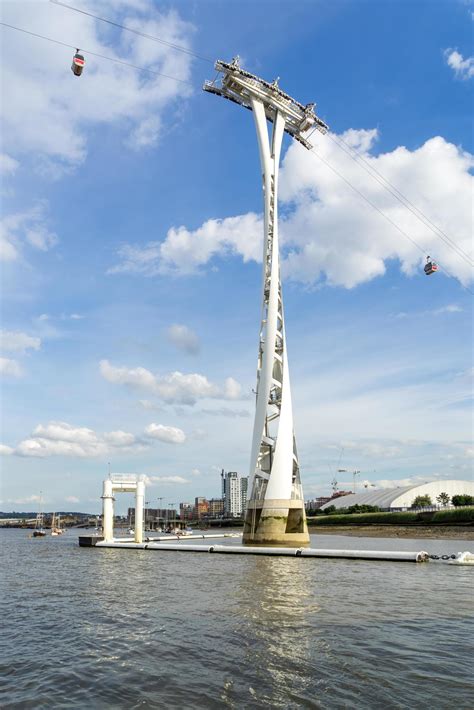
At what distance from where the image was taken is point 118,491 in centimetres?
6338

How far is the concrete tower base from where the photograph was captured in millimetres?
53000

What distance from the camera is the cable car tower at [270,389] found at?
2133 inches

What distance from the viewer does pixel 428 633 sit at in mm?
16734

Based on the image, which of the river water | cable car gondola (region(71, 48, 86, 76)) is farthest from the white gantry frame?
cable car gondola (region(71, 48, 86, 76))

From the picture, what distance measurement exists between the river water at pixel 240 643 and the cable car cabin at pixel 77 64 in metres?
23.0

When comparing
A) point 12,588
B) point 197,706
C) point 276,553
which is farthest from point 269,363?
point 197,706

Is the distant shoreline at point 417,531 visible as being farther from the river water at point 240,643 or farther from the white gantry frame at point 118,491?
the river water at point 240,643

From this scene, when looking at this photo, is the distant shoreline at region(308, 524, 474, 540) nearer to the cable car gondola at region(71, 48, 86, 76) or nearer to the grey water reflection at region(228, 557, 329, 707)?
the grey water reflection at region(228, 557, 329, 707)

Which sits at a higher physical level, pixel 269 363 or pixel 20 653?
pixel 269 363

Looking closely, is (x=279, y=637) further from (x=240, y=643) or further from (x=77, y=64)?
(x=77, y=64)

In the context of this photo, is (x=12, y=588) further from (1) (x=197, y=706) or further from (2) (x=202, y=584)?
(1) (x=197, y=706)

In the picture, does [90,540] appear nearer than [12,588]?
No

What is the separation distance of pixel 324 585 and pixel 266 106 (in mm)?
60246

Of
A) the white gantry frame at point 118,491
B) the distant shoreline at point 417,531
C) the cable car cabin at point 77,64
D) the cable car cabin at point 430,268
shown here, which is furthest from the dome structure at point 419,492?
the cable car cabin at point 77,64
